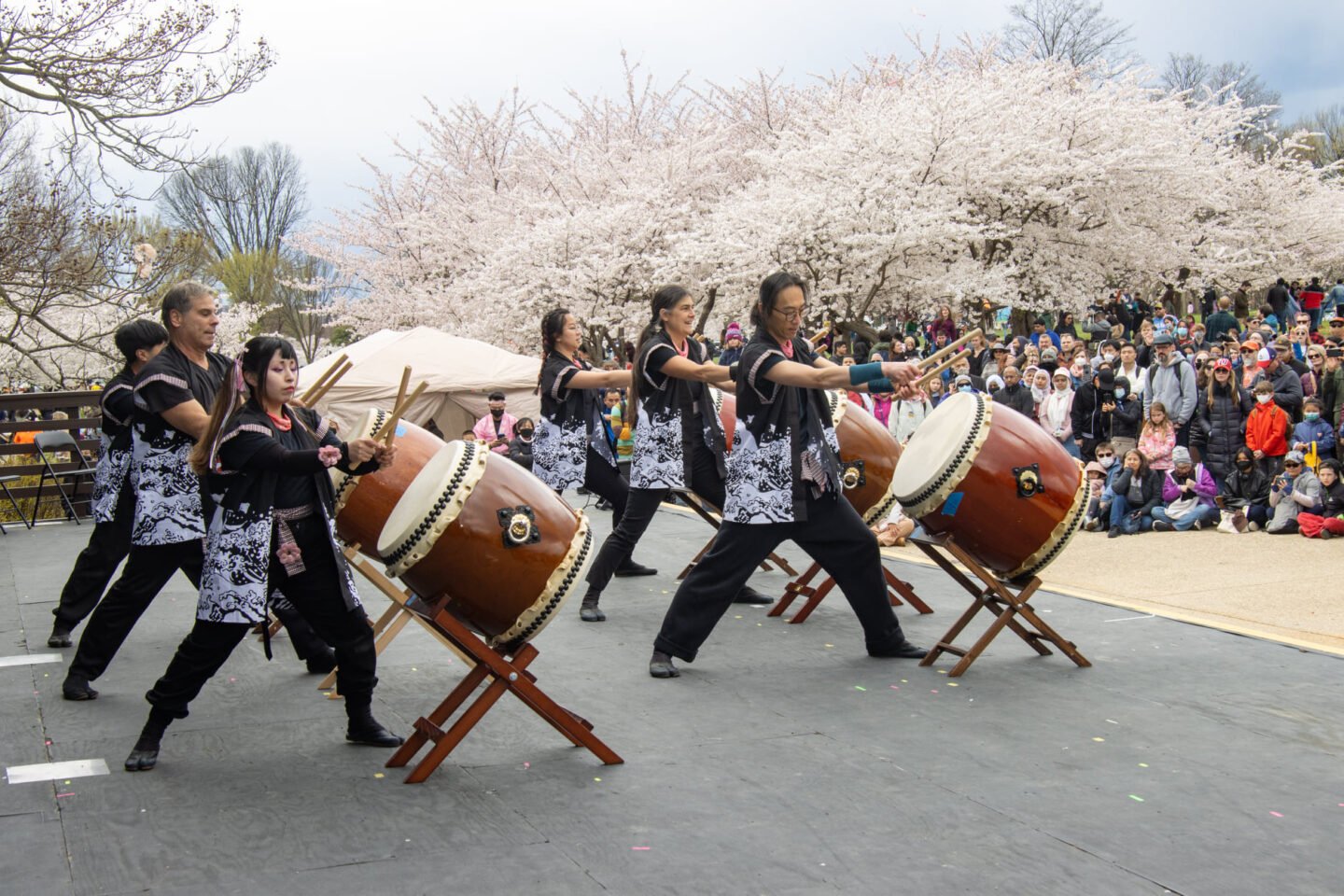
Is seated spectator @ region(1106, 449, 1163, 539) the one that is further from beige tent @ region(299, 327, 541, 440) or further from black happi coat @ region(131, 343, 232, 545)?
beige tent @ region(299, 327, 541, 440)

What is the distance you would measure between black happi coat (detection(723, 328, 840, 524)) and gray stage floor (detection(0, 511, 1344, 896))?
0.69 meters

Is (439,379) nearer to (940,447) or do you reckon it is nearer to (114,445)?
(114,445)

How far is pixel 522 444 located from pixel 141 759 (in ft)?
33.0

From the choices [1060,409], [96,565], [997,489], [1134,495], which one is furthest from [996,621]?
[1060,409]

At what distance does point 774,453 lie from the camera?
491cm

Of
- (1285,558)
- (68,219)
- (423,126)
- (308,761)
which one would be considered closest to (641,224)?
(423,126)

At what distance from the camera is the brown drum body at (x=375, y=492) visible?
502cm

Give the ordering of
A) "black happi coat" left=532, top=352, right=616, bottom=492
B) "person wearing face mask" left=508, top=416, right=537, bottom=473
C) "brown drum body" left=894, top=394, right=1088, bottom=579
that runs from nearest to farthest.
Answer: "brown drum body" left=894, top=394, right=1088, bottom=579, "black happi coat" left=532, top=352, right=616, bottom=492, "person wearing face mask" left=508, top=416, right=537, bottom=473

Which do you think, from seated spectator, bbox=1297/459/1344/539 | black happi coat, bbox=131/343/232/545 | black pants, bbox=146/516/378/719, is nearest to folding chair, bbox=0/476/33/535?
black happi coat, bbox=131/343/232/545

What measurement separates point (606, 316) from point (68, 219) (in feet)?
43.3

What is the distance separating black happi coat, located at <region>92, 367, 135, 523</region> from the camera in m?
5.31

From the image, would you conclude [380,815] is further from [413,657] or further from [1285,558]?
[1285,558]

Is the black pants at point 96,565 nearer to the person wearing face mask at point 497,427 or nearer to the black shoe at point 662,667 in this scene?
the black shoe at point 662,667

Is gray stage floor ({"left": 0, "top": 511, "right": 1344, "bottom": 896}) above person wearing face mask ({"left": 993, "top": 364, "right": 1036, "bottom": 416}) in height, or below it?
below
